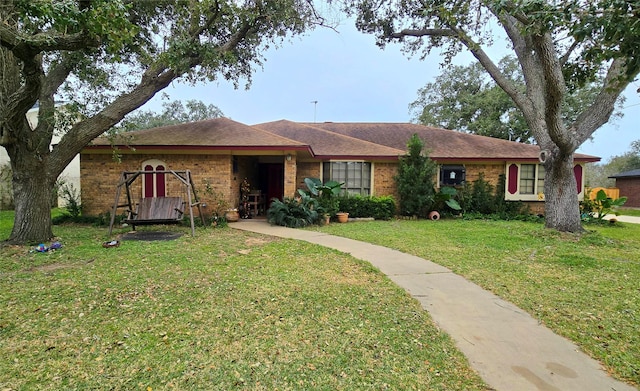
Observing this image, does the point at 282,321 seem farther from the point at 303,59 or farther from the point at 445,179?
the point at 303,59

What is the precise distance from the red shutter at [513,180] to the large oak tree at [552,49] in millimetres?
3397

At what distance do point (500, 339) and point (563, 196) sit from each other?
7.92 m

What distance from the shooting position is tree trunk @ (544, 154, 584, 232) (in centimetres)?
867

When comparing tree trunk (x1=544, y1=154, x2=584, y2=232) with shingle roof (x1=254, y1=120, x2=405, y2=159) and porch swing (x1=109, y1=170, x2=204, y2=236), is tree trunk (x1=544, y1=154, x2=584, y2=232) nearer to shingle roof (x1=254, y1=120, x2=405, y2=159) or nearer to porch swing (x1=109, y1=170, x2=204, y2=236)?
shingle roof (x1=254, y1=120, x2=405, y2=159)

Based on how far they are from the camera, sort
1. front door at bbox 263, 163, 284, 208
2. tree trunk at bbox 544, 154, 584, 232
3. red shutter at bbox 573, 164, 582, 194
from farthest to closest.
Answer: front door at bbox 263, 163, 284, 208
red shutter at bbox 573, 164, 582, 194
tree trunk at bbox 544, 154, 584, 232

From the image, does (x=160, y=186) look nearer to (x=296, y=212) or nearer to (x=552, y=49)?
(x=296, y=212)

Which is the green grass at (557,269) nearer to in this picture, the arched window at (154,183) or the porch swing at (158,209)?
the porch swing at (158,209)

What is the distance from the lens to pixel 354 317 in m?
3.29

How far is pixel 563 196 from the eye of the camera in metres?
8.76

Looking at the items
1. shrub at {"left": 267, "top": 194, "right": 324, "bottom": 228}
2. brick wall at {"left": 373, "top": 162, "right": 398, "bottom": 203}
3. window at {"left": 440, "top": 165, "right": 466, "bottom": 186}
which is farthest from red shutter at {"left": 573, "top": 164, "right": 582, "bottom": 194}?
shrub at {"left": 267, "top": 194, "right": 324, "bottom": 228}

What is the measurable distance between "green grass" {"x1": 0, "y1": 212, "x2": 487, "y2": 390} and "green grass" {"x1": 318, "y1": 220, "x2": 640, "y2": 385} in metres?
1.40

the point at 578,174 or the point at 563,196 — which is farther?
the point at 578,174

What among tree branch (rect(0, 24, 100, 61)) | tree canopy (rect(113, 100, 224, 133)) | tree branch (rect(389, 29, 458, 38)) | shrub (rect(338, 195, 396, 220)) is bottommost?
shrub (rect(338, 195, 396, 220))

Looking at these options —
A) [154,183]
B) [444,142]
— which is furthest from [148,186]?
[444,142]
